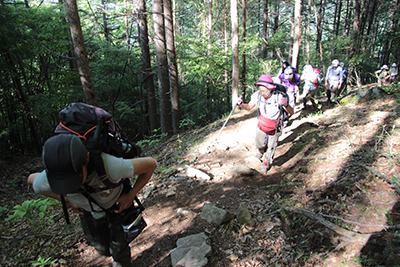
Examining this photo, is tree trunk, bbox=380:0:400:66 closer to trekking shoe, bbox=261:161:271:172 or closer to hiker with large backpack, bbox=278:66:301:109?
hiker with large backpack, bbox=278:66:301:109

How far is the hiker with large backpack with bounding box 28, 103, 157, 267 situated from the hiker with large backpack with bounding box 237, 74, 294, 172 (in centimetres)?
326

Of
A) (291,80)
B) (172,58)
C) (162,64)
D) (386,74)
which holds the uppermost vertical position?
(172,58)

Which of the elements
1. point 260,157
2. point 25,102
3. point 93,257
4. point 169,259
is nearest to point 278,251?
point 169,259

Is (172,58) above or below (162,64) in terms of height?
above

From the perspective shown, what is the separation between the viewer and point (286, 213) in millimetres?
2910

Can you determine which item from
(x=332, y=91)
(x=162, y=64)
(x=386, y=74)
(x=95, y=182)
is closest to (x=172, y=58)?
(x=162, y=64)

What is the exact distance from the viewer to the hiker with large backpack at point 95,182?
157 cm

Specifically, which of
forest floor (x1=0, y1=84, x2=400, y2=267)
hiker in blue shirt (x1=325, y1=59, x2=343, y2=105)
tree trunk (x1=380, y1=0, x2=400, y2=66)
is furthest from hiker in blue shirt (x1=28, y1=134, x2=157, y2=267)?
tree trunk (x1=380, y1=0, x2=400, y2=66)

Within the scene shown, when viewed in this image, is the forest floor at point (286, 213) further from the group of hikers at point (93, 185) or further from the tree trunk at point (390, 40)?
the tree trunk at point (390, 40)

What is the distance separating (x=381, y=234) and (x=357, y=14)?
60.1 ft

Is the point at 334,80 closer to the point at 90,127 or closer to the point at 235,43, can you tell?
the point at 235,43

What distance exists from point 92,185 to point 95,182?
0.05 m

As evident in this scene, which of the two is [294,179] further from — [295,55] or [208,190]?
[295,55]

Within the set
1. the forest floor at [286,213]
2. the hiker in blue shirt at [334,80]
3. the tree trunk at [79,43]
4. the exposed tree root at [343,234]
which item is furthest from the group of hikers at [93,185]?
the hiker in blue shirt at [334,80]
